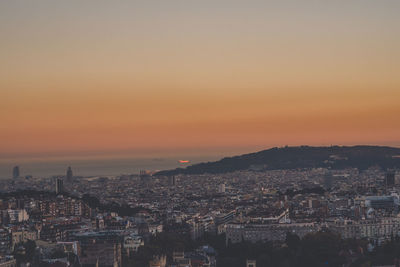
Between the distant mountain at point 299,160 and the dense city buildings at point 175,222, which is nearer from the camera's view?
the dense city buildings at point 175,222

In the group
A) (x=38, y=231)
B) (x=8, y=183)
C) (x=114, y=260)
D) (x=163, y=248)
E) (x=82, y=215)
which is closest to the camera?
(x=114, y=260)

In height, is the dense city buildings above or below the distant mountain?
below

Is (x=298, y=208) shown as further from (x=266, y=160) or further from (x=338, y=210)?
(x=266, y=160)

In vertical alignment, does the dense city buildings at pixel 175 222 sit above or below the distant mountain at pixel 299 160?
below

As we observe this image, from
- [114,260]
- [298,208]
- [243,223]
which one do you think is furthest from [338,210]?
[114,260]

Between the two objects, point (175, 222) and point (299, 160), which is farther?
point (299, 160)

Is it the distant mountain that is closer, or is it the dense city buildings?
the dense city buildings

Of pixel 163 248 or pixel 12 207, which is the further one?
pixel 12 207

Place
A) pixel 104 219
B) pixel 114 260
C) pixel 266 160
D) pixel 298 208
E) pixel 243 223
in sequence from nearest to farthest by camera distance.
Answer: pixel 114 260
pixel 243 223
pixel 104 219
pixel 298 208
pixel 266 160
